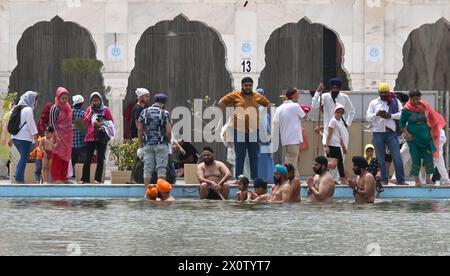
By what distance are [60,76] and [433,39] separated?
25.4ft

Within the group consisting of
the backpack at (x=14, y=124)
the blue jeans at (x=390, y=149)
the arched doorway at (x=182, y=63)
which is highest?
the arched doorway at (x=182, y=63)

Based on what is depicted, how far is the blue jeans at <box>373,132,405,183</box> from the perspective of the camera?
23047 mm

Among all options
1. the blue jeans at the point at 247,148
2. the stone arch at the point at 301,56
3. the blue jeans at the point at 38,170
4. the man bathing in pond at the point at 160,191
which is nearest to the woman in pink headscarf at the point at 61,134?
the blue jeans at the point at 38,170

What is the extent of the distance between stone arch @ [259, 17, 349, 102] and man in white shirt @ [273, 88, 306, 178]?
28.7 ft

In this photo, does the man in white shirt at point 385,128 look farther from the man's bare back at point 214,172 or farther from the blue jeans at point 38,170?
the blue jeans at point 38,170

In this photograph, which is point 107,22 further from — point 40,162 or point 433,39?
point 433,39

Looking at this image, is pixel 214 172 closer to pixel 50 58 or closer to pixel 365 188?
pixel 365 188

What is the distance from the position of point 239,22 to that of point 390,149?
654cm

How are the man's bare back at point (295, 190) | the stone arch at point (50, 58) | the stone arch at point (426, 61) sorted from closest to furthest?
the man's bare back at point (295, 190) < the stone arch at point (50, 58) < the stone arch at point (426, 61)

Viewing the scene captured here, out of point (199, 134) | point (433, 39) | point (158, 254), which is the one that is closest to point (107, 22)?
point (199, 134)

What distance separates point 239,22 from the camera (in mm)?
28906

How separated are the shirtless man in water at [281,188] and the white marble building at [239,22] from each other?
7699 millimetres

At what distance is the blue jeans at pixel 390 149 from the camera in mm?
23047

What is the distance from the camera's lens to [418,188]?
2238cm
